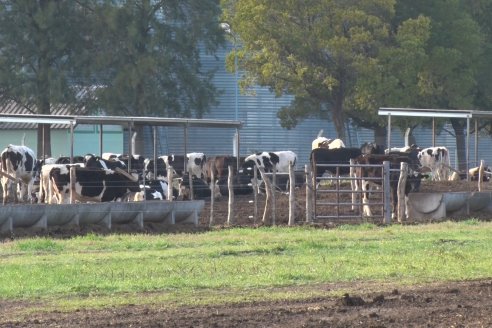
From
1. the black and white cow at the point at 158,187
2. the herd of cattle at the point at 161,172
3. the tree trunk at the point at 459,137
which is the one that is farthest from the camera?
the tree trunk at the point at 459,137

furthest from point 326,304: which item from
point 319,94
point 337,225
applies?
point 319,94

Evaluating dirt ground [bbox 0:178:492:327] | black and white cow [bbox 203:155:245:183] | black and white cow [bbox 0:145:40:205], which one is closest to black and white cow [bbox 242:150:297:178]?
black and white cow [bbox 203:155:245:183]

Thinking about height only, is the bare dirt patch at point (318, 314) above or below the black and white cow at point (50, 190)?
below

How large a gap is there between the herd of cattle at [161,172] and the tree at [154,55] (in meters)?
7.00

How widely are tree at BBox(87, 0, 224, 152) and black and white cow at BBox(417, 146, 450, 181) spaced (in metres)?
12.7

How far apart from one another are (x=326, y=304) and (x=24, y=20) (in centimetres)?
4611

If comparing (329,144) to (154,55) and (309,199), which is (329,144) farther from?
(309,199)

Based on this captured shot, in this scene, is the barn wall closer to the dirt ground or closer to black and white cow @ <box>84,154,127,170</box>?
black and white cow @ <box>84,154,127,170</box>

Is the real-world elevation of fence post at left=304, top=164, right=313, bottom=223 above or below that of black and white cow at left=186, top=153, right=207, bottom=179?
below

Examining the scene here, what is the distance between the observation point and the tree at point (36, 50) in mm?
58594

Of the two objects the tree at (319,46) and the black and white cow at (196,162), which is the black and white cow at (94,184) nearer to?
the black and white cow at (196,162)

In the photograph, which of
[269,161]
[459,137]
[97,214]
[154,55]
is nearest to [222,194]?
[269,161]

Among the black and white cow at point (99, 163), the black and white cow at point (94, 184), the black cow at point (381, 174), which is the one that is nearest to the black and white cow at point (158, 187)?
the black and white cow at point (94, 184)

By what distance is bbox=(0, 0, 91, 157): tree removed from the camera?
58594 mm
